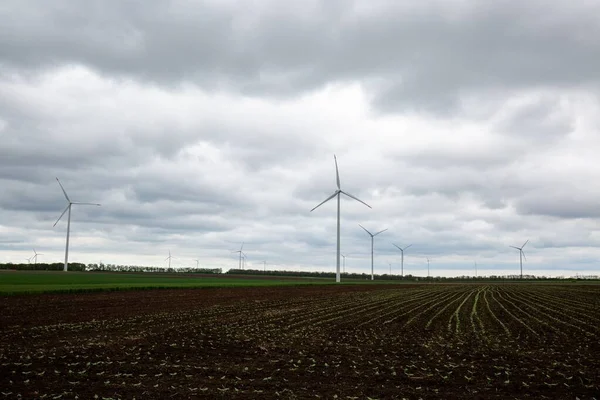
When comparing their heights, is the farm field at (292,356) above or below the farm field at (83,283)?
below

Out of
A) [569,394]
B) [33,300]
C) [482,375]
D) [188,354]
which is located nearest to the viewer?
[569,394]

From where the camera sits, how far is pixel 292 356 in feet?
68.5

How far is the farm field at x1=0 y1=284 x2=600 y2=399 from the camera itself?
50.8ft

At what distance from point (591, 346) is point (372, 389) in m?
13.5

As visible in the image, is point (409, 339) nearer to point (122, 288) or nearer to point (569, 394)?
point (569, 394)

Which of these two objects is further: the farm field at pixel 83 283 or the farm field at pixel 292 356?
the farm field at pixel 83 283

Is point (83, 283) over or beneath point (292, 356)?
over

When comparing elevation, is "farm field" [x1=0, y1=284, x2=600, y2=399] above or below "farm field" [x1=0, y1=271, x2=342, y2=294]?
below

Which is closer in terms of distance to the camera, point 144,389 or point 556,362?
point 144,389

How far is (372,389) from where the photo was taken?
1555 centimetres

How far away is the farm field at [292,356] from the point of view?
15.5 m

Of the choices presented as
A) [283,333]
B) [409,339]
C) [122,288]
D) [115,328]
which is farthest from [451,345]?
[122,288]

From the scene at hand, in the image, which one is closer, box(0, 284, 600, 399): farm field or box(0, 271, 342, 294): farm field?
box(0, 284, 600, 399): farm field

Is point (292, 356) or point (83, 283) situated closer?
point (292, 356)
